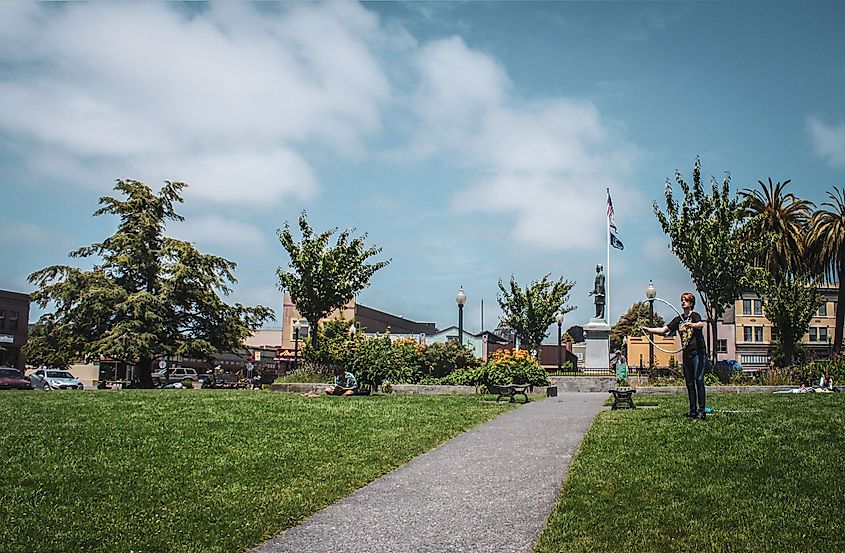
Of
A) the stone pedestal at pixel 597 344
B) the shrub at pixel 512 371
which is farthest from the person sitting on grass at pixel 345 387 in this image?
the stone pedestal at pixel 597 344

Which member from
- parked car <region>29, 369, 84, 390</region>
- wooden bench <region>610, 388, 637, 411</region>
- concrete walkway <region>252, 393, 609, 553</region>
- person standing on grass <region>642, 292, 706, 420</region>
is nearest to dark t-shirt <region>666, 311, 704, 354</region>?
person standing on grass <region>642, 292, 706, 420</region>

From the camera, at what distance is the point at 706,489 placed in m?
7.97

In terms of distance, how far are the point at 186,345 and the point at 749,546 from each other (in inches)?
1615

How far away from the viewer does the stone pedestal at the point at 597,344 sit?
37438mm

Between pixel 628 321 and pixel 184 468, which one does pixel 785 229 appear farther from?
pixel 628 321

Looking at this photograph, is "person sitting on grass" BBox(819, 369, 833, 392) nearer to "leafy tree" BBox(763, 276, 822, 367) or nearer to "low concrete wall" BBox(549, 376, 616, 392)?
"low concrete wall" BBox(549, 376, 616, 392)

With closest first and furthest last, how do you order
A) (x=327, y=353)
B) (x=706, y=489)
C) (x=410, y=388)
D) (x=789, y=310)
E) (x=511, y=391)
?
(x=706, y=489)
(x=511, y=391)
(x=410, y=388)
(x=327, y=353)
(x=789, y=310)

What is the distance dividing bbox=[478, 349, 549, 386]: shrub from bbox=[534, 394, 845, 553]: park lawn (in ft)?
38.6

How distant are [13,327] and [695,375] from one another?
67957 mm

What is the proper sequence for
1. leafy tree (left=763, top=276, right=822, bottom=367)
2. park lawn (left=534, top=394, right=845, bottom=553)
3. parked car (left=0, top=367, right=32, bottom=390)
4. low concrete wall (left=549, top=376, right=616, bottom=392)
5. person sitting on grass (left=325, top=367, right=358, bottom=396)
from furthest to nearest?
parked car (left=0, top=367, right=32, bottom=390) < leafy tree (left=763, top=276, right=822, bottom=367) < low concrete wall (left=549, top=376, right=616, bottom=392) < person sitting on grass (left=325, top=367, right=358, bottom=396) < park lawn (left=534, top=394, right=845, bottom=553)

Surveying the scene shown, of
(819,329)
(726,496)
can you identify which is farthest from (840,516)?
(819,329)

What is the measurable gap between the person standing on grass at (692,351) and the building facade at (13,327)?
65.2 metres

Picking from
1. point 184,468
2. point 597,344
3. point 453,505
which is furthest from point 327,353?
point 453,505

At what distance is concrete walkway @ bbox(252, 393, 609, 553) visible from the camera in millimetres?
6809
